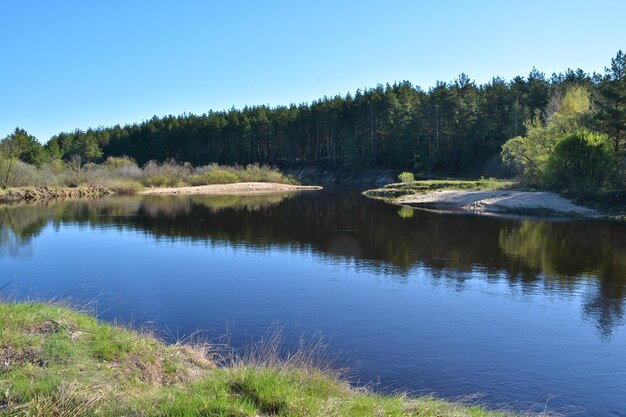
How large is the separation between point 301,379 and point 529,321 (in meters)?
9.19

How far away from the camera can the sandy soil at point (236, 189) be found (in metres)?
79.5

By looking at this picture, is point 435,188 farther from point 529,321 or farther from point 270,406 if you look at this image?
point 270,406

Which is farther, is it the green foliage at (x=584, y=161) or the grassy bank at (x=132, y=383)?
the green foliage at (x=584, y=161)

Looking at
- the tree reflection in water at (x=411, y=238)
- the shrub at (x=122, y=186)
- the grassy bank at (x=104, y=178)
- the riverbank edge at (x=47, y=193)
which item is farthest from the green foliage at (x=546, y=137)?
the riverbank edge at (x=47, y=193)

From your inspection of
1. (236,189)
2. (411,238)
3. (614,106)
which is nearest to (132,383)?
(411,238)

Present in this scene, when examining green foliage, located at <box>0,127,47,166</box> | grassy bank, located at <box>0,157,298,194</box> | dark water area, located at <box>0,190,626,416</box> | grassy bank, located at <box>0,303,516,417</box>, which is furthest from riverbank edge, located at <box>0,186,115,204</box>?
grassy bank, located at <box>0,303,516,417</box>

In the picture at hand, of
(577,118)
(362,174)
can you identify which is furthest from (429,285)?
(362,174)

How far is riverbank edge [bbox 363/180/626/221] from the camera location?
41156 millimetres

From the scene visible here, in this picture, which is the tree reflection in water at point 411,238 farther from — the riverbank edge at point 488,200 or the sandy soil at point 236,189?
the sandy soil at point 236,189

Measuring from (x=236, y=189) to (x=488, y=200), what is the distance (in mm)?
47405

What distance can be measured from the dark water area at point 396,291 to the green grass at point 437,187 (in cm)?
1930

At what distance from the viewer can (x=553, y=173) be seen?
1783 inches

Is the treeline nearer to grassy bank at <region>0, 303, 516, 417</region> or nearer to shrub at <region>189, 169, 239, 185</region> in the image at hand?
shrub at <region>189, 169, 239, 185</region>

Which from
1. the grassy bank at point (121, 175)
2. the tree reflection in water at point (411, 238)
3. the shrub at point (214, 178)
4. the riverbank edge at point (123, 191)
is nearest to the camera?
the tree reflection in water at point (411, 238)
